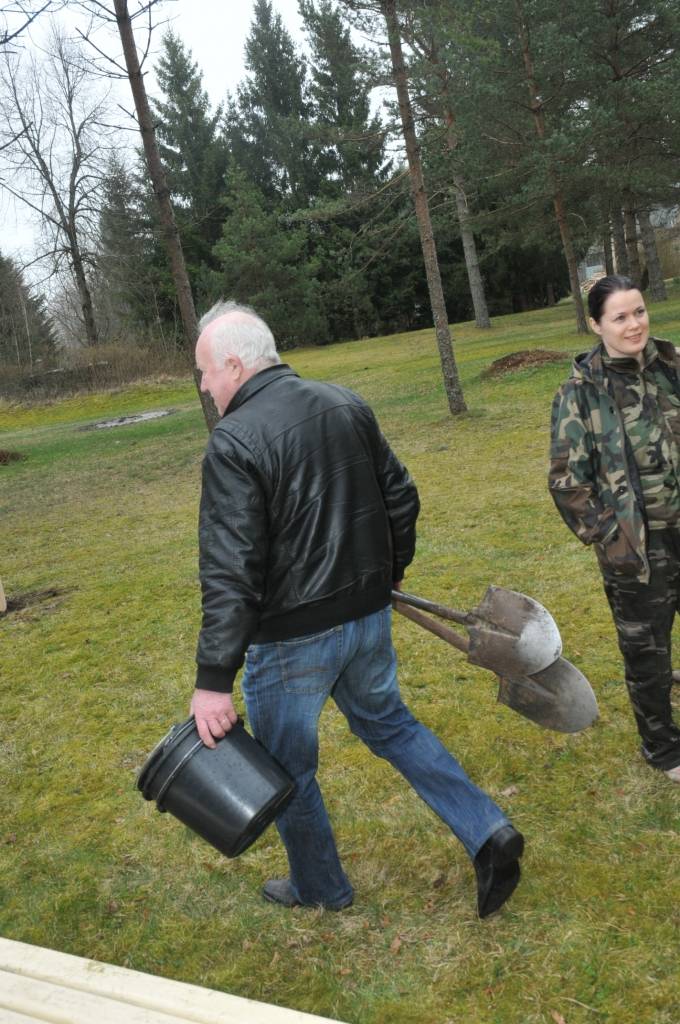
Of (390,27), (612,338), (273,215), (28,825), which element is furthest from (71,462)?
(273,215)

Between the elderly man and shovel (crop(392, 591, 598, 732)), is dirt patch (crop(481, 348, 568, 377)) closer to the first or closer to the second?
shovel (crop(392, 591, 598, 732))

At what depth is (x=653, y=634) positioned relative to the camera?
10.4ft

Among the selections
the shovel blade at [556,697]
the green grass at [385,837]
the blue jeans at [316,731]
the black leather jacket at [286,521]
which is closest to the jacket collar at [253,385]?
the black leather jacket at [286,521]

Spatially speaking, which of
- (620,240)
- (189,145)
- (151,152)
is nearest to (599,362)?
(151,152)

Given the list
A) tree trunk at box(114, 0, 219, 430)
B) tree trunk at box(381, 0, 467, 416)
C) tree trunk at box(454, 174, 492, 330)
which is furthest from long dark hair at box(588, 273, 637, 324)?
tree trunk at box(454, 174, 492, 330)

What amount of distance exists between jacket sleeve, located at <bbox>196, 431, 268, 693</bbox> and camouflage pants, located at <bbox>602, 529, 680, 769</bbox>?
58.0 inches

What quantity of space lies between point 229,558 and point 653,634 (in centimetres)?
171

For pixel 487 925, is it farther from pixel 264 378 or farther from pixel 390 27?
pixel 390 27

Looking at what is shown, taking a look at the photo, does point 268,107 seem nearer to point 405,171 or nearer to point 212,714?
A: point 405,171

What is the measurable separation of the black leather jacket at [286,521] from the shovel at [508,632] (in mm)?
451

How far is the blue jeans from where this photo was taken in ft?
8.17

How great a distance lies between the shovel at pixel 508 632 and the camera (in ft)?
9.57

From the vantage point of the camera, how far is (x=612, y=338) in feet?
9.89

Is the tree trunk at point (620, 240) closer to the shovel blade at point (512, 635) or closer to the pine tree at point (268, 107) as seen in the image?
the pine tree at point (268, 107)
